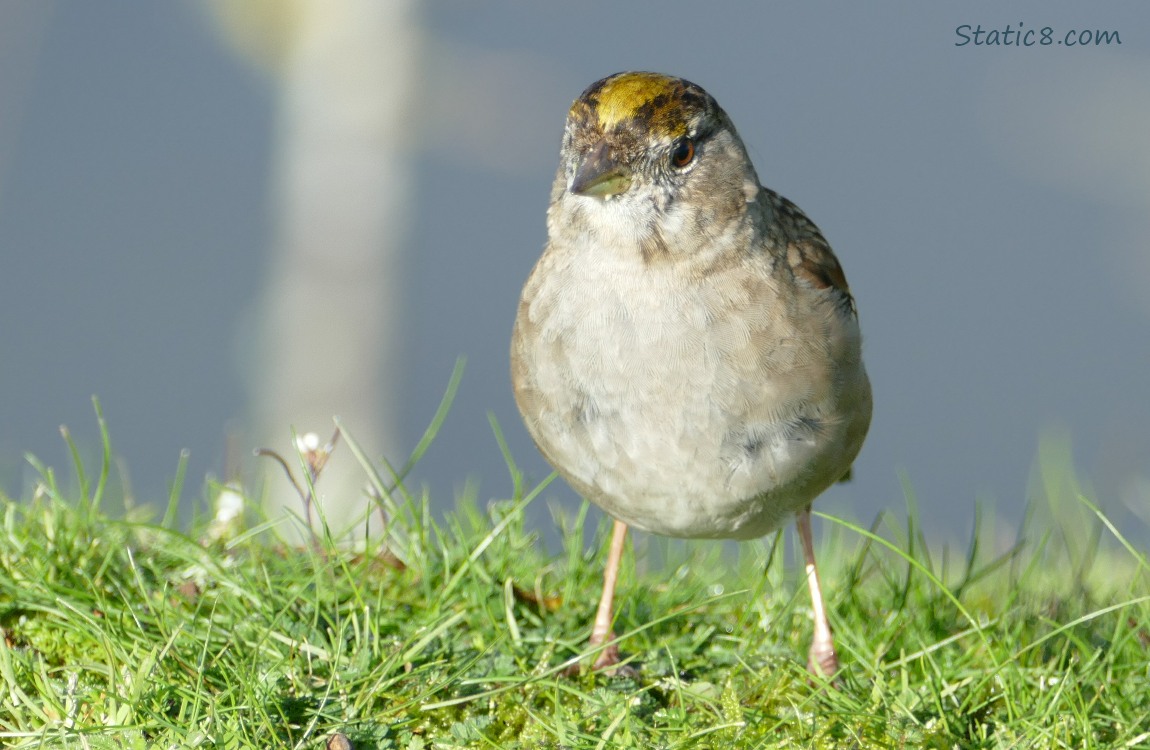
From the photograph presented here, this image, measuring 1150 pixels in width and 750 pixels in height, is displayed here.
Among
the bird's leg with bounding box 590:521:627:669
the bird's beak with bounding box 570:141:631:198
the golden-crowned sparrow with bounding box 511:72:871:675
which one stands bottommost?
the bird's leg with bounding box 590:521:627:669

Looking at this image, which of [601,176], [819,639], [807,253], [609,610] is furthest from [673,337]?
[819,639]

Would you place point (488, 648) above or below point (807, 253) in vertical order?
below

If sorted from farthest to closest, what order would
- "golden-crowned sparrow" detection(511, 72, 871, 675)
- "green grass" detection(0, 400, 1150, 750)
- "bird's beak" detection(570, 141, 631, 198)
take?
"golden-crowned sparrow" detection(511, 72, 871, 675) < "bird's beak" detection(570, 141, 631, 198) < "green grass" detection(0, 400, 1150, 750)

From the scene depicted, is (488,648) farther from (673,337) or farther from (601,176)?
(601,176)

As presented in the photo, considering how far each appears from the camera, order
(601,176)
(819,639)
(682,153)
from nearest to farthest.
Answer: (601,176)
(682,153)
(819,639)

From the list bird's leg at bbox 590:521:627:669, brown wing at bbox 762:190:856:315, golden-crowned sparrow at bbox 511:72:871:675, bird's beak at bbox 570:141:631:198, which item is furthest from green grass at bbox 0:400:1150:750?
bird's beak at bbox 570:141:631:198

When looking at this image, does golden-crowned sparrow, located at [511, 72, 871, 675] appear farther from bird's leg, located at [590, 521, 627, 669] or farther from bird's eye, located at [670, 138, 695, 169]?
bird's leg, located at [590, 521, 627, 669]

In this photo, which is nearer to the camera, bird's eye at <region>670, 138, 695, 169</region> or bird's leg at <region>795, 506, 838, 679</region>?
bird's eye at <region>670, 138, 695, 169</region>

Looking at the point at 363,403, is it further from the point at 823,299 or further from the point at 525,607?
the point at 823,299
